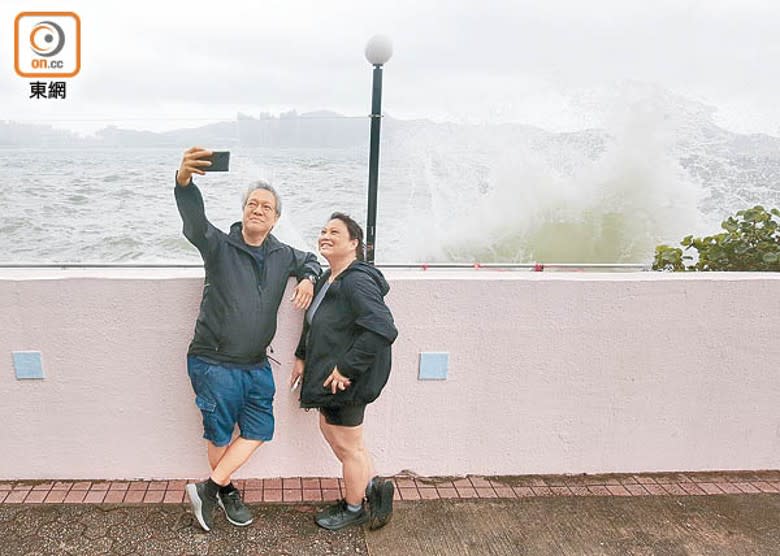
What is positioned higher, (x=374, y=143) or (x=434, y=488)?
(x=374, y=143)

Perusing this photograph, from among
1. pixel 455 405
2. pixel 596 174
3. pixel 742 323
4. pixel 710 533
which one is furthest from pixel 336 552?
pixel 596 174

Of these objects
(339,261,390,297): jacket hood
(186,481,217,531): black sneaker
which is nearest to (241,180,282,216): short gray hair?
(339,261,390,297): jacket hood

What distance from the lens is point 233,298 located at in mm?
2445

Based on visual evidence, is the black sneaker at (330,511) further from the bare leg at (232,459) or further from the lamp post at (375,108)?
the lamp post at (375,108)

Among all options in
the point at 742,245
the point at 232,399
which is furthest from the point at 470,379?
the point at 742,245

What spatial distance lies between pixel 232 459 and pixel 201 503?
8.9 inches

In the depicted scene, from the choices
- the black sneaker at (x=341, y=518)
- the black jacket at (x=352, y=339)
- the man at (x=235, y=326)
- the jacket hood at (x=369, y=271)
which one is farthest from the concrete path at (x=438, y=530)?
the jacket hood at (x=369, y=271)

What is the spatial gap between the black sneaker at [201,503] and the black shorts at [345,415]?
25.7 inches

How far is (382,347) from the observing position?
7.45 feet

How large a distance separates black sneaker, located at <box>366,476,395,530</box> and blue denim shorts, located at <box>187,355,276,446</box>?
551mm

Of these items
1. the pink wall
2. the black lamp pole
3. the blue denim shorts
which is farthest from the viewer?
the black lamp pole

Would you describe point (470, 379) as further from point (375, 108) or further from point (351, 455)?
point (375, 108)

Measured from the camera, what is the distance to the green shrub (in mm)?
3574

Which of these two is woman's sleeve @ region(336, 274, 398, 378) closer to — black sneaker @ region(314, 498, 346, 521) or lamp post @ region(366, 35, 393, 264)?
black sneaker @ region(314, 498, 346, 521)
